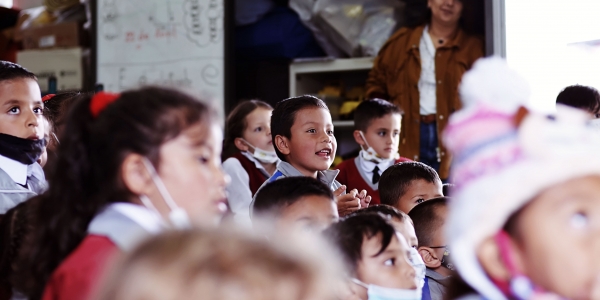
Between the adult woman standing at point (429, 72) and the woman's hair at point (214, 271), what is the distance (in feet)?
10.0

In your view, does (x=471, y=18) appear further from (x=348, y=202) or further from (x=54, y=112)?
(x=54, y=112)

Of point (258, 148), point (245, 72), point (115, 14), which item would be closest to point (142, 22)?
point (115, 14)

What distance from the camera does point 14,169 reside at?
203cm

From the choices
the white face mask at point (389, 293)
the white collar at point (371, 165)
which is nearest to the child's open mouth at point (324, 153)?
the white collar at point (371, 165)

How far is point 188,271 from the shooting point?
69 centimetres

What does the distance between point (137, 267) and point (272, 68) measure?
388 centimetres

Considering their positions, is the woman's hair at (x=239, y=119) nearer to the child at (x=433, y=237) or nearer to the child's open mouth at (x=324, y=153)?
the child's open mouth at (x=324, y=153)

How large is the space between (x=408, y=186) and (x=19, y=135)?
1.35 metres

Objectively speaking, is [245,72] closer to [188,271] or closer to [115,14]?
[115,14]

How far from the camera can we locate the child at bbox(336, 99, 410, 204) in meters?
3.16

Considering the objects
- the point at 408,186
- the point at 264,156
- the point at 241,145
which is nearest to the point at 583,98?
the point at 408,186

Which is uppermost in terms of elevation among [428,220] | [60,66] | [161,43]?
[161,43]

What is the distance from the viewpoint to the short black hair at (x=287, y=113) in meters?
2.71

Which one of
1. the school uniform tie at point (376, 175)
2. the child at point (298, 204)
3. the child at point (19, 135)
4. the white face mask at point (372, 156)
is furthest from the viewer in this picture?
the white face mask at point (372, 156)
